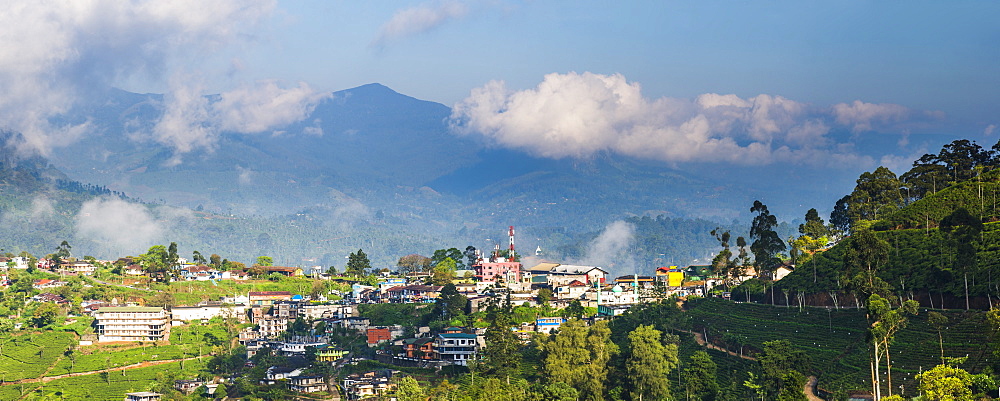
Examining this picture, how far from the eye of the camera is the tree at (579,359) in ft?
185

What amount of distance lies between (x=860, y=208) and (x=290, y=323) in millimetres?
45613

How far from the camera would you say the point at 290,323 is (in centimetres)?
8912

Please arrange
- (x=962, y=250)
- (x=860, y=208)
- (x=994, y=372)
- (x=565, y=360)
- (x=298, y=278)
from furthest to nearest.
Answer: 1. (x=298, y=278)
2. (x=860, y=208)
3. (x=565, y=360)
4. (x=962, y=250)
5. (x=994, y=372)

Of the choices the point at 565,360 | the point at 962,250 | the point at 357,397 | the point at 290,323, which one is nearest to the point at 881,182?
the point at 962,250

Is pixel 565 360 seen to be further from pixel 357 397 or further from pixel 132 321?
pixel 132 321

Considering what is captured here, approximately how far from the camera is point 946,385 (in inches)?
1548

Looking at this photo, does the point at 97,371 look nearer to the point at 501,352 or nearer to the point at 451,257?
the point at 501,352

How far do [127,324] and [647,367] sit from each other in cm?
4829

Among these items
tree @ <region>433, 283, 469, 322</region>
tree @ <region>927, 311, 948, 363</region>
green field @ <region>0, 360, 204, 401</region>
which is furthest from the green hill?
green field @ <region>0, 360, 204, 401</region>

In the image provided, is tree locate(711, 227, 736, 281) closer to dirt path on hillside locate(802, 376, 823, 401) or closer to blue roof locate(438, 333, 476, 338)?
blue roof locate(438, 333, 476, 338)

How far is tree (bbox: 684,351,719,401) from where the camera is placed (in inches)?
2062

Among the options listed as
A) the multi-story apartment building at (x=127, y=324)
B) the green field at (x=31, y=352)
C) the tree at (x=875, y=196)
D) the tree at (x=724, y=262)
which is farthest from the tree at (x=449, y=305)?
the tree at (x=875, y=196)

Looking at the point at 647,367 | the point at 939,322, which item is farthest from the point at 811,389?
the point at 647,367

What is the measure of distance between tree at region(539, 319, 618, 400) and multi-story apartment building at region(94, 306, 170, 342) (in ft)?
132
